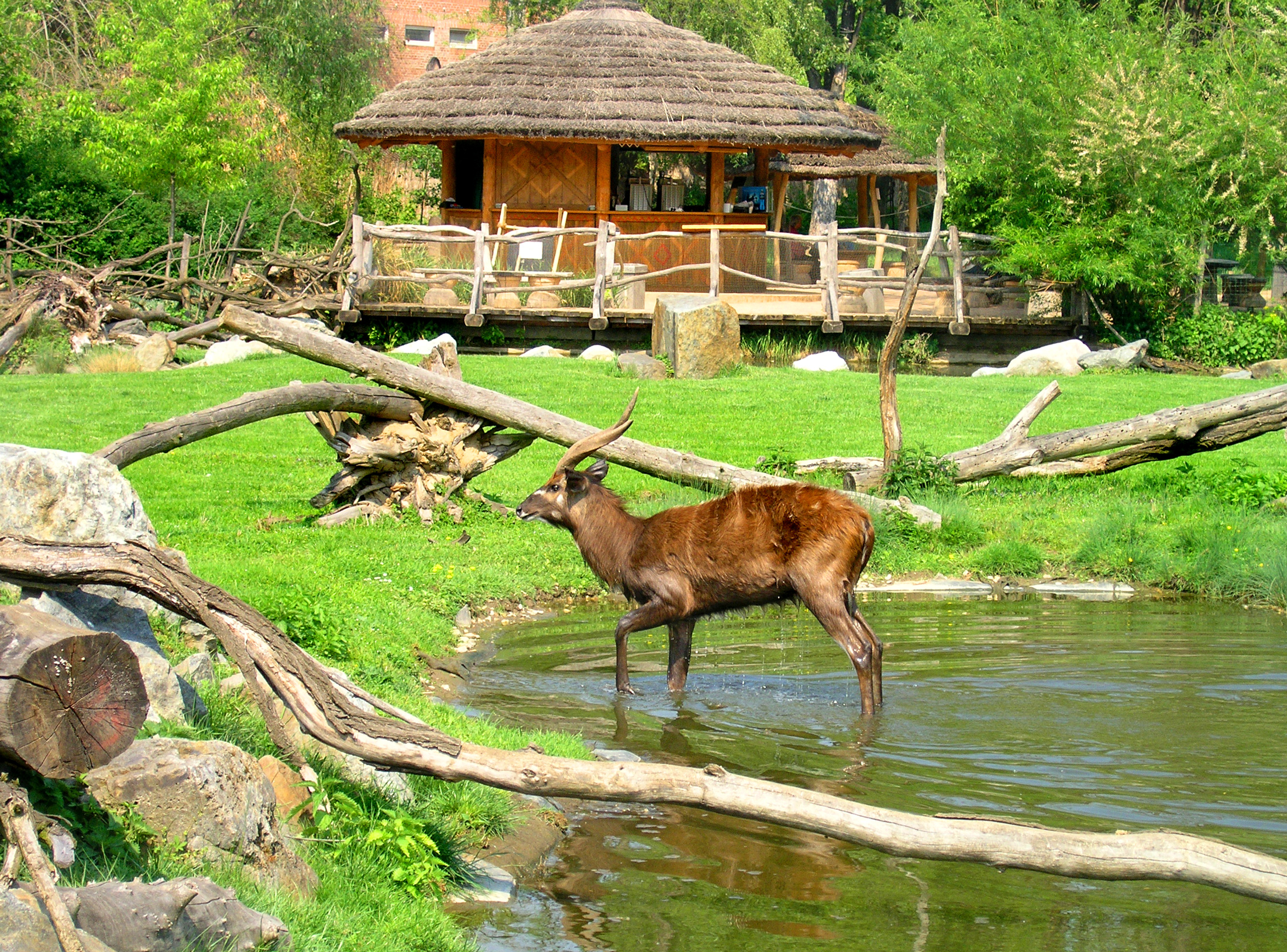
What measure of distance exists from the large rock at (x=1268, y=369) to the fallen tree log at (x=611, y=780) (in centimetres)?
2076

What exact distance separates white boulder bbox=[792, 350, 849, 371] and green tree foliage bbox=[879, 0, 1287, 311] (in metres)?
4.87

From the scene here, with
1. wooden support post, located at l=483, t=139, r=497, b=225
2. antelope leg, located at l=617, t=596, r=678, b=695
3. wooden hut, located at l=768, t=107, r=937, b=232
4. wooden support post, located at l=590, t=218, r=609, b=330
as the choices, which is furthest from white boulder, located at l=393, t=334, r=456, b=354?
wooden hut, located at l=768, t=107, r=937, b=232

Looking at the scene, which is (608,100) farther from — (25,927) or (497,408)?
(25,927)

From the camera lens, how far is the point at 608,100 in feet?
91.3

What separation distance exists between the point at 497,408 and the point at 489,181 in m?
18.0

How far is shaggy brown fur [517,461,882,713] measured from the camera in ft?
26.9

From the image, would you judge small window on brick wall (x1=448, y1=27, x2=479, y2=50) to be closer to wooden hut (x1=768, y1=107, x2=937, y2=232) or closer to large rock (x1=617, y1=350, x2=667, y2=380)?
wooden hut (x1=768, y1=107, x2=937, y2=232)

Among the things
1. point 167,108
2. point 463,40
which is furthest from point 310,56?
point 167,108

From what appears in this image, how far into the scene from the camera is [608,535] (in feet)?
29.5

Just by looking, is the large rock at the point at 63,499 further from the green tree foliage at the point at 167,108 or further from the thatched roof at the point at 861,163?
the thatched roof at the point at 861,163

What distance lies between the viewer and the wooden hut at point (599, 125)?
27094 millimetres

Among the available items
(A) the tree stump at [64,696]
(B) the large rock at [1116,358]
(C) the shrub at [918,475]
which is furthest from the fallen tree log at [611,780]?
(B) the large rock at [1116,358]

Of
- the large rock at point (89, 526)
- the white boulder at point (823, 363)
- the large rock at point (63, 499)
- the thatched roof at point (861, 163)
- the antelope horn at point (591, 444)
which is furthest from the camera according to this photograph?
the thatched roof at point (861, 163)

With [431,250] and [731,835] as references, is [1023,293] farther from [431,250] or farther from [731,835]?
[731,835]
